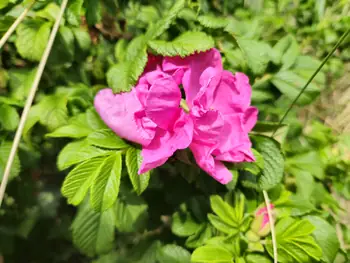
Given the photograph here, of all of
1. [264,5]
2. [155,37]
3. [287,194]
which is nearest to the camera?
[155,37]

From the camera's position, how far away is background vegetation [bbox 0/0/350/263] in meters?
0.56

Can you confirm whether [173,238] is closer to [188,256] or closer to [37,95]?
[188,256]

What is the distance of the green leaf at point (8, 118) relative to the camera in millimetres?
668

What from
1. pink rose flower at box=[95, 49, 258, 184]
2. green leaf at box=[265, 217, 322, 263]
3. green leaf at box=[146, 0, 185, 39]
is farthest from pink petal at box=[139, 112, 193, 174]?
green leaf at box=[265, 217, 322, 263]

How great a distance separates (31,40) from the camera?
66cm

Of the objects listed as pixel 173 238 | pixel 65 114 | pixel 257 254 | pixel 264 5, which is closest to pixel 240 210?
pixel 257 254

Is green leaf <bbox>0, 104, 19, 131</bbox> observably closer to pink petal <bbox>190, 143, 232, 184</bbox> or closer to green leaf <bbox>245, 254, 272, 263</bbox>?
pink petal <bbox>190, 143, 232, 184</bbox>

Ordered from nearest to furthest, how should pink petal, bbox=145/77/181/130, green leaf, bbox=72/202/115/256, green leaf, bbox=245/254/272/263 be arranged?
pink petal, bbox=145/77/181/130, green leaf, bbox=245/254/272/263, green leaf, bbox=72/202/115/256

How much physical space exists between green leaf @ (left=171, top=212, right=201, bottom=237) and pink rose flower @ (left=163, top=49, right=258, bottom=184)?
17 cm

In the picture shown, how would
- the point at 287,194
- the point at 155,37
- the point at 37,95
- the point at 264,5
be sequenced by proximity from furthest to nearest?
the point at 264,5 → the point at 37,95 → the point at 287,194 → the point at 155,37

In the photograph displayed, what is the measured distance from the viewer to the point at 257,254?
597mm

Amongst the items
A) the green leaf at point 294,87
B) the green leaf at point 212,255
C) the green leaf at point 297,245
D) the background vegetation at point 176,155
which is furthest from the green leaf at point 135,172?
the green leaf at point 294,87

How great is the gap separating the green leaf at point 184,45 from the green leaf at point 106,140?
0.47 ft

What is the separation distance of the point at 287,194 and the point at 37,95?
541 millimetres
